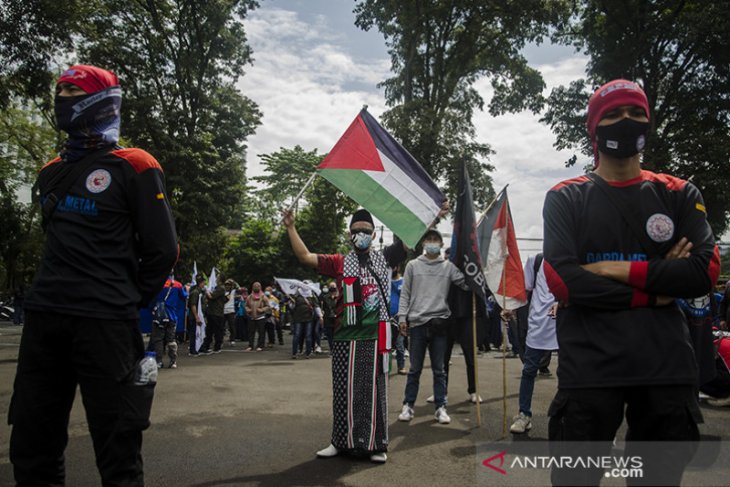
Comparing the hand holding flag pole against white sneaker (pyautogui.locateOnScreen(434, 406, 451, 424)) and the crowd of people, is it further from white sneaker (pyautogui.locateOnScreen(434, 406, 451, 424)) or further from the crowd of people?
the crowd of people

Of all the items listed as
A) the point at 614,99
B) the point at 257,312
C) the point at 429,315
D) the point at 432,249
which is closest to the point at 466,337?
the point at 429,315

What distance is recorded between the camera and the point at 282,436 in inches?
216

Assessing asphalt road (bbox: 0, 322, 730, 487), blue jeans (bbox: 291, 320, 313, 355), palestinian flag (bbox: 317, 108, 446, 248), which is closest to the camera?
asphalt road (bbox: 0, 322, 730, 487)

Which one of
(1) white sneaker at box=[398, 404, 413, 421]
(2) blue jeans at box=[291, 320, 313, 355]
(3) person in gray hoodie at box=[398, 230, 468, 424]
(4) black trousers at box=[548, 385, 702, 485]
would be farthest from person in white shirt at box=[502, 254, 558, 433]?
(2) blue jeans at box=[291, 320, 313, 355]

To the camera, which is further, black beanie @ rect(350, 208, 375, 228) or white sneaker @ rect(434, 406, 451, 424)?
white sneaker @ rect(434, 406, 451, 424)

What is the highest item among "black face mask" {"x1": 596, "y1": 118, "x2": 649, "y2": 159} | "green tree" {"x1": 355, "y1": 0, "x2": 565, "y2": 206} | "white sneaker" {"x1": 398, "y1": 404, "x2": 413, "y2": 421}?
"green tree" {"x1": 355, "y1": 0, "x2": 565, "y2": 206}

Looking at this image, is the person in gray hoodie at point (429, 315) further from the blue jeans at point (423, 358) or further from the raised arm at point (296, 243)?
the raised arm at point (296, 243)

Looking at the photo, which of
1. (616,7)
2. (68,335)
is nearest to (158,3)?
(616,7)

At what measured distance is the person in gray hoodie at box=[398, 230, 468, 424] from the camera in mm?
6277

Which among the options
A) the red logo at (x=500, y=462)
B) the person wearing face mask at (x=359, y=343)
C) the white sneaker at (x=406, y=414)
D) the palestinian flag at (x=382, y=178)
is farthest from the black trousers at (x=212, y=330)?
the red logo at (x=500, y=462)

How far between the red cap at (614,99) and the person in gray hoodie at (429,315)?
3931 mm

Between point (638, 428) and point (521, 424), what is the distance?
11.9 ft

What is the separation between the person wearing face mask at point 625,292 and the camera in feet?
7.24

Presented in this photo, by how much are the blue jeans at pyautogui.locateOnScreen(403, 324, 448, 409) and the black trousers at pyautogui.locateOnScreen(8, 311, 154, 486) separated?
400 cm
